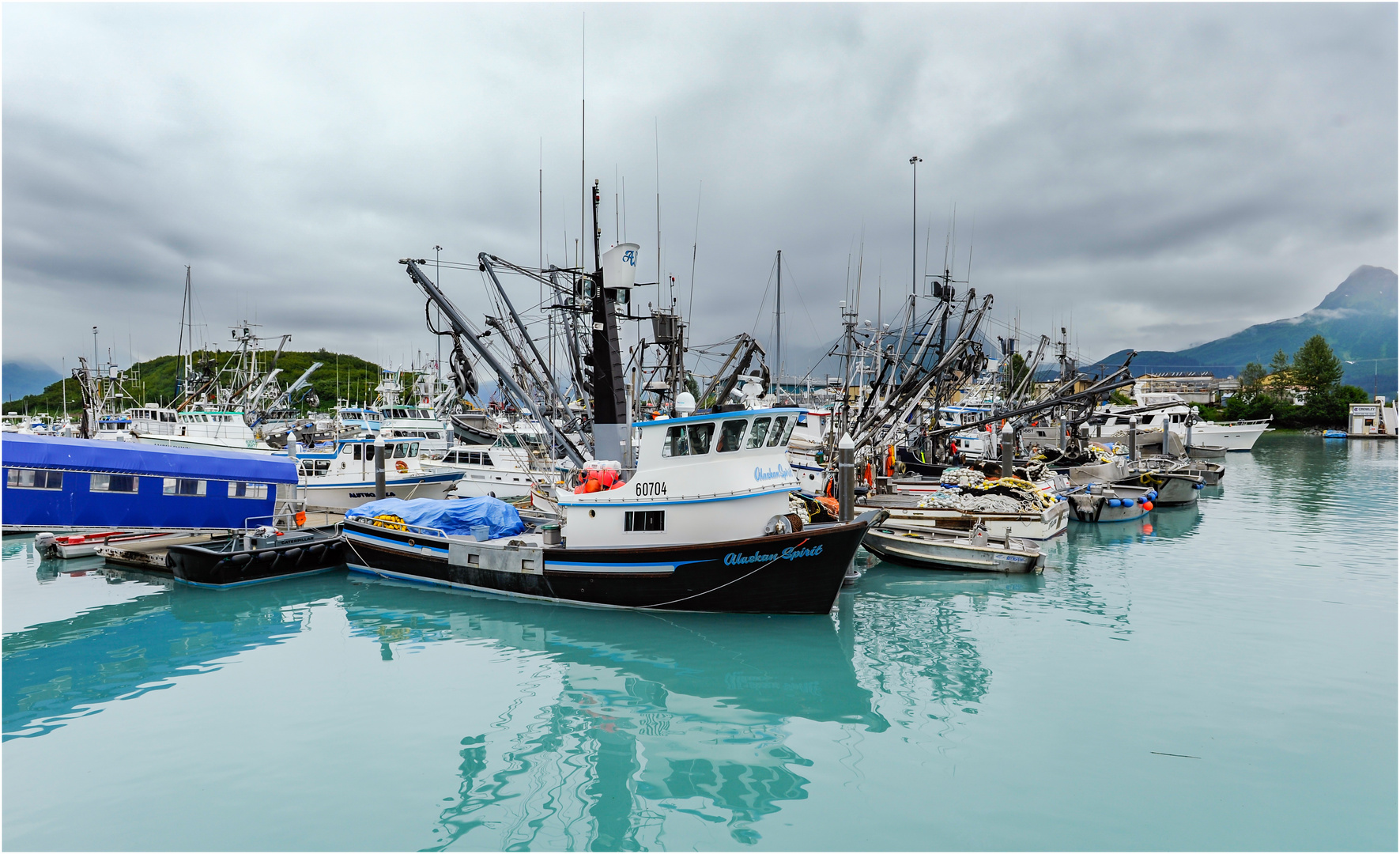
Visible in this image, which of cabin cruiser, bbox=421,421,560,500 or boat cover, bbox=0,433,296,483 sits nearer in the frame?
boat cover, bbox=0,433,296,483

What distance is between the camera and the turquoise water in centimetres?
672

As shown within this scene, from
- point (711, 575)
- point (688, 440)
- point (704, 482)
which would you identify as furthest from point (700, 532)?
→ point (688, 440)

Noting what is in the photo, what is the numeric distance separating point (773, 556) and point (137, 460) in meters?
15.4

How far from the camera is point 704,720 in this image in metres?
9.09

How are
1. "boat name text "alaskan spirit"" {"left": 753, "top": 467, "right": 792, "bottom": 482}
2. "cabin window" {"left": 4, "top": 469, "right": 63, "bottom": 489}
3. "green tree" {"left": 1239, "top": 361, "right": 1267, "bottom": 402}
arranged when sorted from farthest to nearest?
"green tree" {"left": 1239, "top": 361, "right": 1267, "bottom": 402}, "cabin window" {"left": 4, "top": 469, "right": 63, "bottom": 489}, "boat name text "alaskan spirit"" {"left": 753, "top": 467, "right": 792, "bottom": 482}

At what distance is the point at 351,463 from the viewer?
1013 inches

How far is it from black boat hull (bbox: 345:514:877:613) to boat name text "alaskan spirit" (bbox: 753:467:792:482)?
1179 millimetres

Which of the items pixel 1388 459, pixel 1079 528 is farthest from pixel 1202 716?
pixel 1388 459

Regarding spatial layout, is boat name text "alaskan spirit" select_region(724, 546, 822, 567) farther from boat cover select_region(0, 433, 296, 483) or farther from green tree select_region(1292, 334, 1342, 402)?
green tree select_region(1292, 334, 1342, 402)

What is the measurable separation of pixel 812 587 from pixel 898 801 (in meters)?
6.01

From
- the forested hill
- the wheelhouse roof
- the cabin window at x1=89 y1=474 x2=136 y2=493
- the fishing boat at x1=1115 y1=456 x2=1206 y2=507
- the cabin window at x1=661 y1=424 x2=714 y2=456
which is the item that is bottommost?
the fishing boat at x1=1115 y1=456 x2=1206 y2=507

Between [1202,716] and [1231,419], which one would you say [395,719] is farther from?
[1231,419]

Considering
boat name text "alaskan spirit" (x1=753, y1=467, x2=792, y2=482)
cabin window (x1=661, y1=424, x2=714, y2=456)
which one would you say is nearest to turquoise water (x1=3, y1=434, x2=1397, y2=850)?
boat name text "alaskan spirit" (x1=753, y1=467, x2=792, y2=482)

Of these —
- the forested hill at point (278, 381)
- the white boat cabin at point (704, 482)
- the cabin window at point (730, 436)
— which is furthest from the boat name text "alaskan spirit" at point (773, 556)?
the forested hill at point (278, 381)
